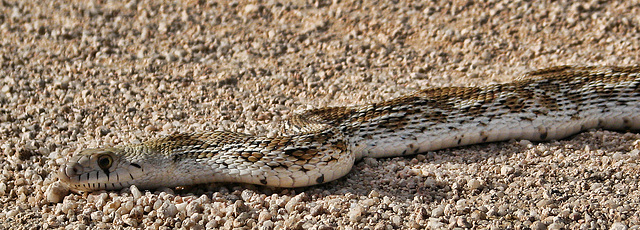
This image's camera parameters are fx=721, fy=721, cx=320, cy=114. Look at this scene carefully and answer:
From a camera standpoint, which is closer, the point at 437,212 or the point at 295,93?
the point at 437,212

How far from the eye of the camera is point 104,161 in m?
5.52

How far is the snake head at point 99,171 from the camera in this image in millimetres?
5445

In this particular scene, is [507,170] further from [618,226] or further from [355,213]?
[355,213]

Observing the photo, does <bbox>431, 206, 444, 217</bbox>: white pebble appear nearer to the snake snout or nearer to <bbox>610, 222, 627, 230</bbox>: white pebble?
<bbox>610, 222, 627, 230</bbox>: white pebble

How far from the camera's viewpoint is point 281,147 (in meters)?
5.49

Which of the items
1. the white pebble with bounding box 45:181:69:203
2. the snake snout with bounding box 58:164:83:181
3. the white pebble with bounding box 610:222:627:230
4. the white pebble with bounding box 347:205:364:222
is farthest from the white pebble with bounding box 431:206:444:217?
the white pebble with bounding box 45:181:69:203

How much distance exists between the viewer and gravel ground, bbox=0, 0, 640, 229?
5.19 meters

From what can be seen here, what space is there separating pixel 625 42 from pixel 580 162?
9.63 feet

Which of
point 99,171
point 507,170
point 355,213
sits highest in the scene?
point 99,171

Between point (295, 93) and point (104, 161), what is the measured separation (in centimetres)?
263

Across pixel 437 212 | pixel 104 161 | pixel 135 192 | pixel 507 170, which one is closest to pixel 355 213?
pixel 437 212

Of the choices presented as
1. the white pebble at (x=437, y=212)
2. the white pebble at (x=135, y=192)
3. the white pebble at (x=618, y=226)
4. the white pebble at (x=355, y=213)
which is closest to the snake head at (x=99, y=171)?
the white pebble at (x=135, y=192)

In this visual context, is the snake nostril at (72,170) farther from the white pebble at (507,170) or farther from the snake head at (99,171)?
the white pebble at (507,170)

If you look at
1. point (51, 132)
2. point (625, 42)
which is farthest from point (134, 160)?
point (625, 42)
